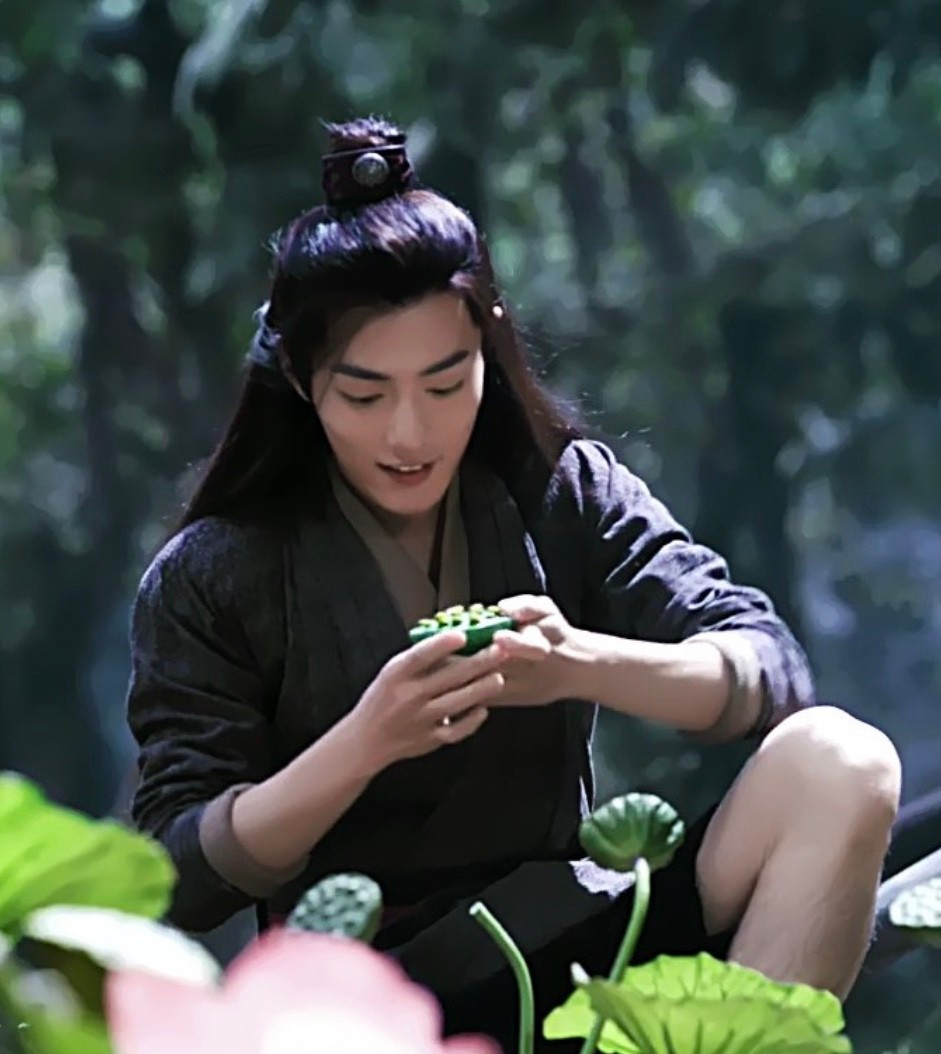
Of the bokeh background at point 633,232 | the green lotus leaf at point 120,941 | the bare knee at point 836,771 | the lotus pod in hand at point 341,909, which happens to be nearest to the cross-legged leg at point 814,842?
the bare knee at point 836,771

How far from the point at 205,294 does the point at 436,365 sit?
1.08 meters

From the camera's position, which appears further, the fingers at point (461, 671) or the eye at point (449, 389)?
the eye at point (449, 389)

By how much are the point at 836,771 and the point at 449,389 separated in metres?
0.21

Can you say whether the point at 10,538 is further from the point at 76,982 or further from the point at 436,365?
the point at 76,982

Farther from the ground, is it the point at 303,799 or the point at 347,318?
the point at 347,318

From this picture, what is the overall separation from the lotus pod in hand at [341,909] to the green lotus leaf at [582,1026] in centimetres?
4

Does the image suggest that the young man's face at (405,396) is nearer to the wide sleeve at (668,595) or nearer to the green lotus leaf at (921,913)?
the wide sleeve at (668,595)

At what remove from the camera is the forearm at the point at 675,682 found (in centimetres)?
66

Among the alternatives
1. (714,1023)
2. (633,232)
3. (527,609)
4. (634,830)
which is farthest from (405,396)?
(633,232)

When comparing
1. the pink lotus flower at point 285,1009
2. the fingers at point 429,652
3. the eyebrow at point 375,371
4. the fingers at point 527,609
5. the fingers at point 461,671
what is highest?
the eyebrow at point 375,371

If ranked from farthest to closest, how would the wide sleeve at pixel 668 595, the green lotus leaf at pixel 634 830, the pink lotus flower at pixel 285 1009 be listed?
1. the wide sleeve at pixel 668 595
2. the green lotus leaf at pixel 634 830
3. the pink lotus flower at pixel 285 1009

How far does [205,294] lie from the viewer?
177 cm

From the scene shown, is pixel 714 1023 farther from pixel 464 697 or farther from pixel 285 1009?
pixel 464 697

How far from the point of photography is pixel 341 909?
0.31 meters
